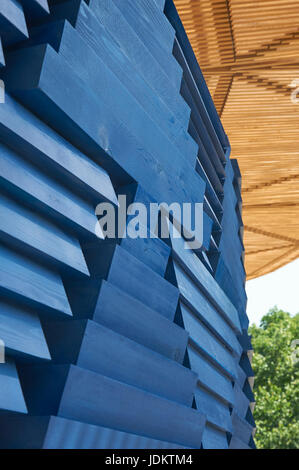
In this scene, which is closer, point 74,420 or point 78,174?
point 74,420

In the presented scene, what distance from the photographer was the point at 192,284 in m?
2.35

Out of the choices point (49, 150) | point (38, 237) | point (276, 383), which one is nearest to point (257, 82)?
point (49, 150)

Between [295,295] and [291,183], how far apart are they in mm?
15050

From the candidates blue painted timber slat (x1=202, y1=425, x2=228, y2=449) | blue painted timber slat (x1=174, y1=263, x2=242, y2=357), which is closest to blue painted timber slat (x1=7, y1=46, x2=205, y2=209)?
blue painted timber slat (x1=174, y1=263, x2=242, y2=357)

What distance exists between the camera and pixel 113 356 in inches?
56.5

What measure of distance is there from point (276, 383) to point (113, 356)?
17925mm

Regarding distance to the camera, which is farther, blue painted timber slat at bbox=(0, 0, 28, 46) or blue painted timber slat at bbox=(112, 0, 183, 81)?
blue painted timber slat at bbox=(112, 0, 183, 81)

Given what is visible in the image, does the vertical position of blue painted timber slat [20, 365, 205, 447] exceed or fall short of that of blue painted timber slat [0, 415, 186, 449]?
it exceeds it

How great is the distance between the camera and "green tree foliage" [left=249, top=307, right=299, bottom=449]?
16.1m

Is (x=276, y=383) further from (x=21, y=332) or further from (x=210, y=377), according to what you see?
(x=21, y=332)

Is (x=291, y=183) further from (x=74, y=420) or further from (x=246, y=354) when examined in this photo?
(x=74, y=420)

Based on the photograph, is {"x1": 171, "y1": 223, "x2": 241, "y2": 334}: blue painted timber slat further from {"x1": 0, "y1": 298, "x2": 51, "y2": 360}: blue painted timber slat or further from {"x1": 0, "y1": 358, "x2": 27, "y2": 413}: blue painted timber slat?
{"x1": 0, "y1": 358, "x2": 27, "y2": 413}: blue painted timber slat

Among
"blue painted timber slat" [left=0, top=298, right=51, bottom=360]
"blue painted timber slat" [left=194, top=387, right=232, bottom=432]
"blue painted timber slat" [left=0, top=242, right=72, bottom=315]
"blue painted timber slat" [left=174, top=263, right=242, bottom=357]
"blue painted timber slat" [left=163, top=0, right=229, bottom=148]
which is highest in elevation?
"blue painted timber slat" [left=163, top=0, right=229, bottom=148]
